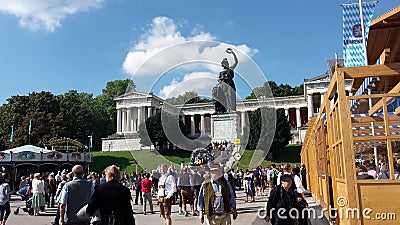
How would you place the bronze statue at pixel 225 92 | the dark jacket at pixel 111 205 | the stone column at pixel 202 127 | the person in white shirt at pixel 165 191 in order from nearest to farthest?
the dark jacket at pixel 111 205 < the person in white shirt at pixel 165 191 < the bronze statue at pixel 225 92 < the stone column at pixel 202 127

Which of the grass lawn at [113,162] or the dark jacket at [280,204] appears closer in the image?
the dark jacket at [280,204]

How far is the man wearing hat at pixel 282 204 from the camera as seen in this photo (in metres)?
5.48

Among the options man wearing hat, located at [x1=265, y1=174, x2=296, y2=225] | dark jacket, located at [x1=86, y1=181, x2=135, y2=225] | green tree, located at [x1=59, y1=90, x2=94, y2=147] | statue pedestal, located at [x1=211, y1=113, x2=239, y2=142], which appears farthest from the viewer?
green tree, located at [x1=59, y1=90, x2=94, y2=147]

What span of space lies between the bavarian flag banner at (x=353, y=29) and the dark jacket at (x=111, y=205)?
26.1ft

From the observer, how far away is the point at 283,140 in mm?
57156

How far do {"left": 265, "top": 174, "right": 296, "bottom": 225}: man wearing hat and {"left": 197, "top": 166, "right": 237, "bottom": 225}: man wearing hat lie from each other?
0.83m

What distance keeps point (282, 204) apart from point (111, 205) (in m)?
2.53

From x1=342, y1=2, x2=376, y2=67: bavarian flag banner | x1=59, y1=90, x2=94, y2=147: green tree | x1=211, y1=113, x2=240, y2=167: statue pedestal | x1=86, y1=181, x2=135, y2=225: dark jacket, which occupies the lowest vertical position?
x1=86, y1=181, x2=135, y2=225: dark jacket

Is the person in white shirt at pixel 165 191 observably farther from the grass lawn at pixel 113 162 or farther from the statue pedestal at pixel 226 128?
the grass lawn at pixel 113 162

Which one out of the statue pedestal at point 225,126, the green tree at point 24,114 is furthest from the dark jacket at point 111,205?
the green tree at point 24,114

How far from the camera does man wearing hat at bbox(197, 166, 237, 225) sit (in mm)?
6188

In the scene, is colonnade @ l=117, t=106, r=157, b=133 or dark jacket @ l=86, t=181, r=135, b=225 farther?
colonnade @ l=117, t=106, r=157, b=133
